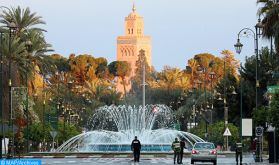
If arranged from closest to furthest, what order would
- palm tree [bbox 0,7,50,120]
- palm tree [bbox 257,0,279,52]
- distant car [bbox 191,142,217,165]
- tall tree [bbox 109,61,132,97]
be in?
distant car [bbox 191,142,217,165], palm tree [bbox 257,0,279,52], palm tree [bbox 0,7,50,120], tall tree [bbox 109,61,132,97]

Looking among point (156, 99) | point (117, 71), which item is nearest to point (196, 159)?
point (156, 99)

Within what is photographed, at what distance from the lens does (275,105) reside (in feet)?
148

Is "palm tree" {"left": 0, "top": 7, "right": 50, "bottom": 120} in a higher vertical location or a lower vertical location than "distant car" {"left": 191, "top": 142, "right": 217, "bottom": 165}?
higher

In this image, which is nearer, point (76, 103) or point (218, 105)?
point (218, 105)

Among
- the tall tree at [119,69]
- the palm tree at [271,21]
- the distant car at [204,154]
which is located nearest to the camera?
the distant car at [204,154]

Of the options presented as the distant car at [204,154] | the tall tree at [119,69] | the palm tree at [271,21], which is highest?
the tall tree at [119,69]

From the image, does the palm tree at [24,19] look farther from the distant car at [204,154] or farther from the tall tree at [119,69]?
→ the tall tree at [119,69]

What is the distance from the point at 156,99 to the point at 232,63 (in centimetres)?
2643

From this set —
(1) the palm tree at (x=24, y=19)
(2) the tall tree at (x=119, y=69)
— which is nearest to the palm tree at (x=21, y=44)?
(1) the palm tree at (x=24, y=19)

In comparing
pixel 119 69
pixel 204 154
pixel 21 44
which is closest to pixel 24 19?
pixel 21 44

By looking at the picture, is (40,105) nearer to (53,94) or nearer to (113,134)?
(53,94)

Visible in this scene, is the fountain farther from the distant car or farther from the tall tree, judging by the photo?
the tall tree

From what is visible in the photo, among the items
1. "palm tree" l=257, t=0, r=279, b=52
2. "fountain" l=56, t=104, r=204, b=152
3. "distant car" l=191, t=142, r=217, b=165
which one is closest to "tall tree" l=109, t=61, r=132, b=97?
"fountain" l=56, t=104, r=204, b=152

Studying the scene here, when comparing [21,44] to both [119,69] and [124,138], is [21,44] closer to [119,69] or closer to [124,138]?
[124,138]
